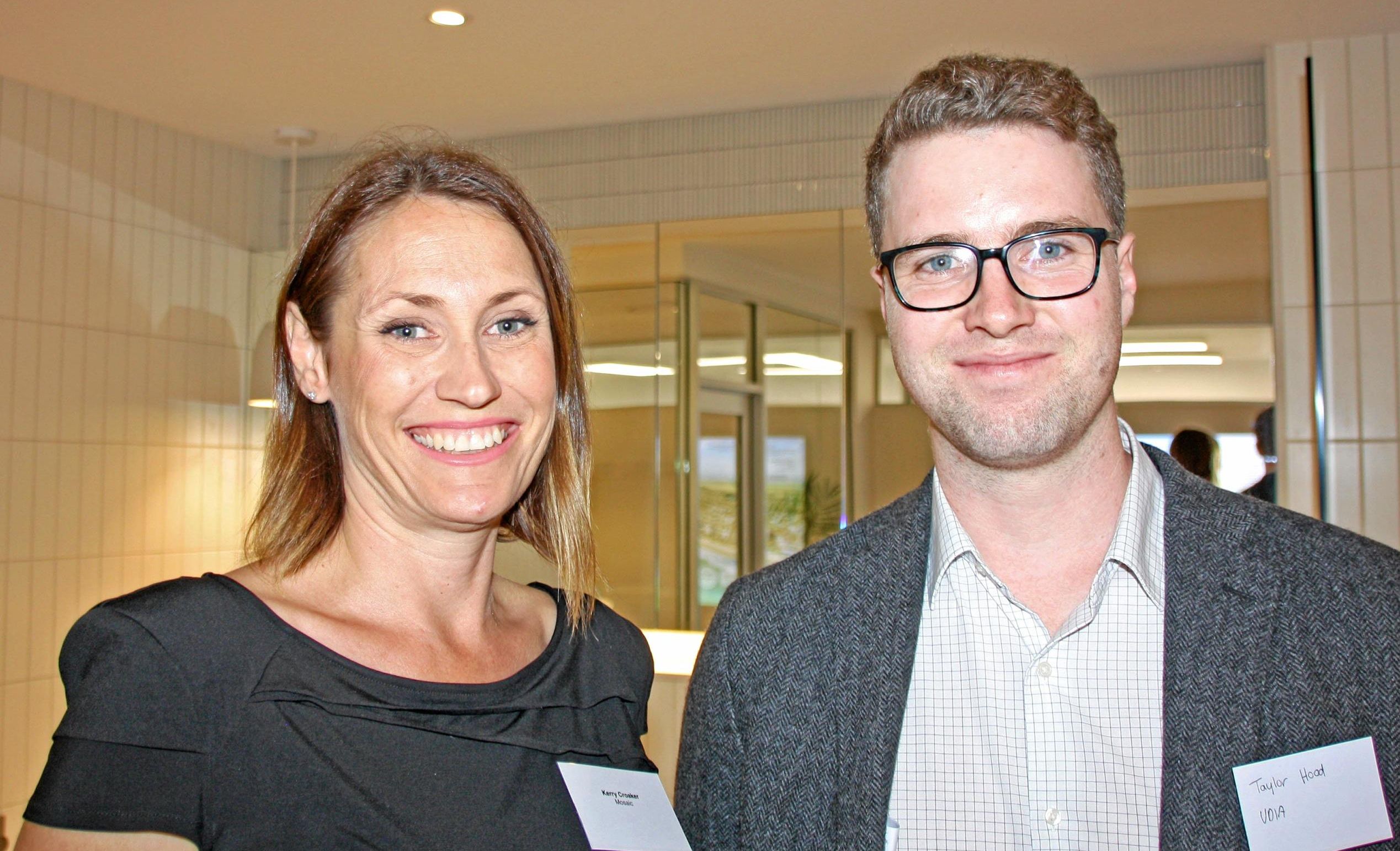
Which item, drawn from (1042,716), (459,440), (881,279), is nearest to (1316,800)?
(1042,716)

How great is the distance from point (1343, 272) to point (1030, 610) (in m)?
2.75

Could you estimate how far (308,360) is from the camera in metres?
1.30

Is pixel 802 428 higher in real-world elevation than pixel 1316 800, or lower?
higher

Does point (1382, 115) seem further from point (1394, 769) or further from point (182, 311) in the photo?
point (182, 311)

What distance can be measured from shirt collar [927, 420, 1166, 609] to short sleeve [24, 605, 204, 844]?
0.79 meters

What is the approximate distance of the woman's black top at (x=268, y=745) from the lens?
100 cm

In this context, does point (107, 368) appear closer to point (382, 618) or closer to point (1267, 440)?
point (382, 618)

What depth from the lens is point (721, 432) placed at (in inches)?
160

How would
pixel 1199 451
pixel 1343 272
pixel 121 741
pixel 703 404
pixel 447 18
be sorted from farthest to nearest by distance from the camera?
pixel 703 404
pixel 1199 451
pixel 1343 272
pixel 447 18
pixel 121 741

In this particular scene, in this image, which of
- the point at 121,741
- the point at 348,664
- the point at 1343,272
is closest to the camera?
the point at 121,741

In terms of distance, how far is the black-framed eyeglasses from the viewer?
1204 millimetres

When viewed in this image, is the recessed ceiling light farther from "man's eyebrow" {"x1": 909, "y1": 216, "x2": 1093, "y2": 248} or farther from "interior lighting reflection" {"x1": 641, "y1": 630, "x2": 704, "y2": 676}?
"man's eyebrow" {"x1": 909, "y1": 216, "x2": 1093, "y2": 248}

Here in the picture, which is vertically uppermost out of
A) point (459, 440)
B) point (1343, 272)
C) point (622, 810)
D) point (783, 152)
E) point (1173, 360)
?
point (783, 152)

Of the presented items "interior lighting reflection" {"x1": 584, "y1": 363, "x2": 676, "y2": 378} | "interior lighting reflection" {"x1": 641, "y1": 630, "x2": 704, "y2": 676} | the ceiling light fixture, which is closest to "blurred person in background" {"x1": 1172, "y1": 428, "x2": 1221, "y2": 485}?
the ceiling light fixture
